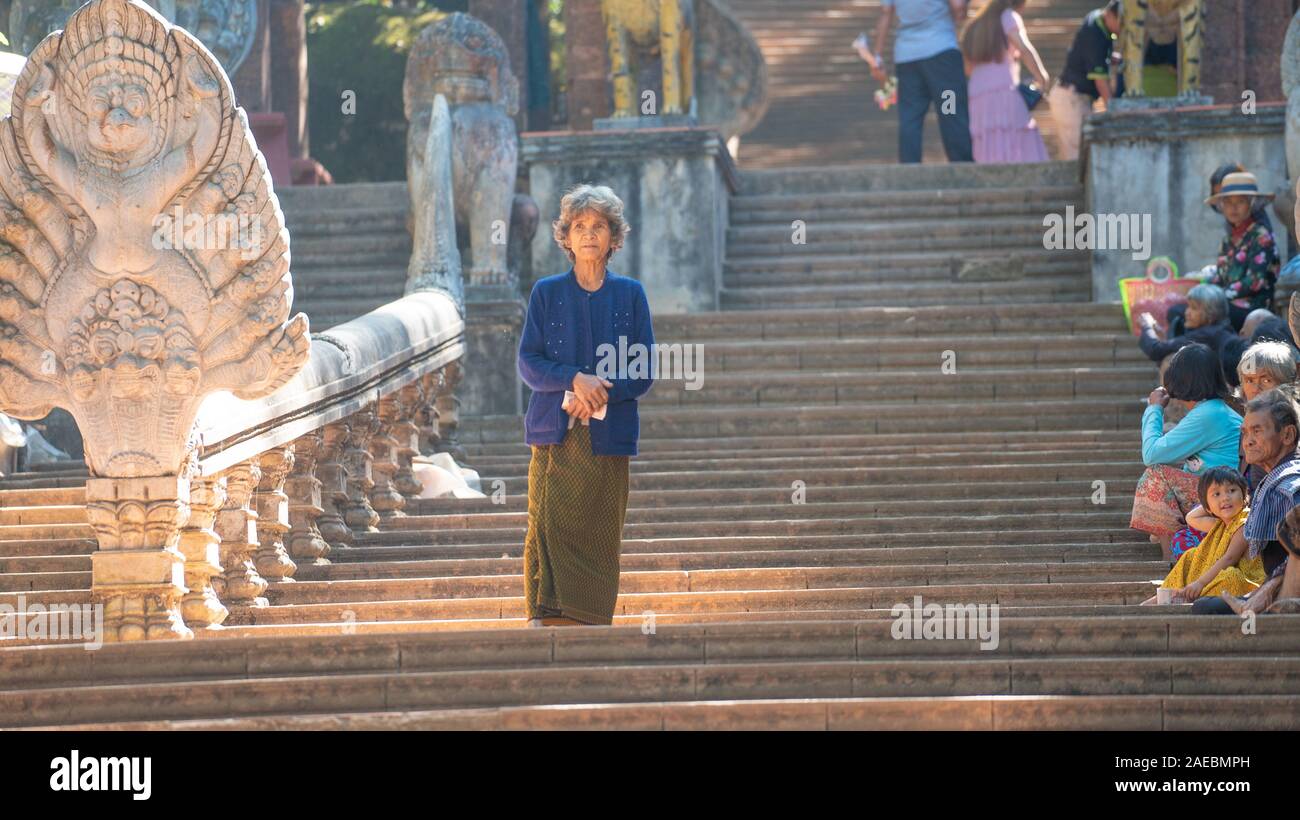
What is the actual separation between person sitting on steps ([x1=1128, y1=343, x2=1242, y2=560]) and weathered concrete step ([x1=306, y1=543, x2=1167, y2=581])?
8.8 inches

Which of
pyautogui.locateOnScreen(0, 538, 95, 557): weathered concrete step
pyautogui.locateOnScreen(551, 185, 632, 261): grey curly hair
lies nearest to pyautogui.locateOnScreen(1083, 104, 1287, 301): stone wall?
pyautogui.locateOnScreen(0, 538, 95, 557): weathered concrete step

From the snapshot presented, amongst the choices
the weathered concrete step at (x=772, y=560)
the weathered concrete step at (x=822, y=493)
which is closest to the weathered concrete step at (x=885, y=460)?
the weathered concrete step at (x=822, y=493)

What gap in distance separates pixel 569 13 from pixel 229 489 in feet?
43.9

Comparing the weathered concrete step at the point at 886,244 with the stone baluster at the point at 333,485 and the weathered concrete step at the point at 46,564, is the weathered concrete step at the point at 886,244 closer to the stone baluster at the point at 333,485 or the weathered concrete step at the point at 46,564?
the stone baluster at the point at 333,485

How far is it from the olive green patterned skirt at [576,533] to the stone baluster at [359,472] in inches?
126

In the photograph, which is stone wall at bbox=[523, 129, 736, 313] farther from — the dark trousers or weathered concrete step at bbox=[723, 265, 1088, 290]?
the dark trousers

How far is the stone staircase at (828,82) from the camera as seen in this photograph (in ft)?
82.7

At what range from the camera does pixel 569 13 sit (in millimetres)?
23656

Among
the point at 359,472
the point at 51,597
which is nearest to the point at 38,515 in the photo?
the point at 51,597

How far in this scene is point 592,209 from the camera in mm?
9188

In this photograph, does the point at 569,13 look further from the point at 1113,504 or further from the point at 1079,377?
the point at 1113,504

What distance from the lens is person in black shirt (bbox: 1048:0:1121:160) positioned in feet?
60.1

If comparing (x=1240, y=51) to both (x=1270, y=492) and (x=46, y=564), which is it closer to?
(x=46, y=564)

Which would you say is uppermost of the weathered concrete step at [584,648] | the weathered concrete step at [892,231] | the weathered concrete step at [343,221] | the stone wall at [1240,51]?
the stone wall at [1240,51]
